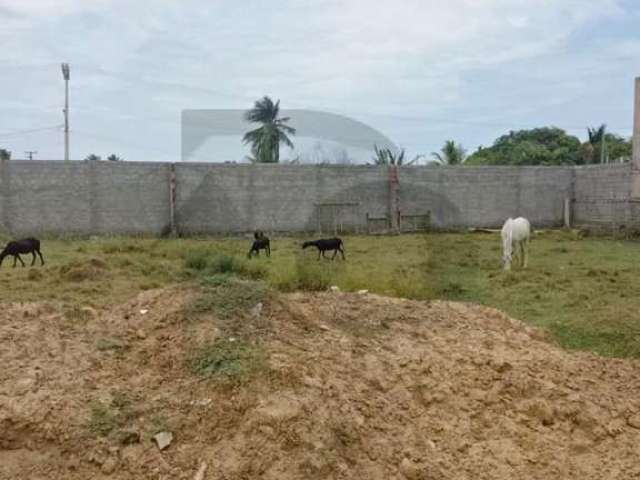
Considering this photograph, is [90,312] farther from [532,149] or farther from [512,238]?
[532,149]

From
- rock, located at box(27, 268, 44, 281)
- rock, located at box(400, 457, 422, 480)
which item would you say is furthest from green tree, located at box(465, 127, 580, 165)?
rock, located at box(400, 457, 422, 480)

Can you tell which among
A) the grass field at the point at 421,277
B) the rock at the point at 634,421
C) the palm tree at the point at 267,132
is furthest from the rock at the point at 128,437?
the palm tree at the point at 267,132

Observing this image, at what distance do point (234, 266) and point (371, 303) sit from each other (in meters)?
4.58

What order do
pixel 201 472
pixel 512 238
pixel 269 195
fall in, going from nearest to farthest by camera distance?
pixel 201 472 → pixel 512 238 → pixel 269 195

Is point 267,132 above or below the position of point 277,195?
above

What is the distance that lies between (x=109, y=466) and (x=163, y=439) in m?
0.30

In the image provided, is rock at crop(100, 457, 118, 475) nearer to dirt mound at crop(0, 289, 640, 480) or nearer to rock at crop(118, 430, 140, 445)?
dirt mound at crop(0, 289, 640, 480)

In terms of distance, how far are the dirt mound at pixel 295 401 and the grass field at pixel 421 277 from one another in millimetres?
1653

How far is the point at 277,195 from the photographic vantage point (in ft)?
68.9

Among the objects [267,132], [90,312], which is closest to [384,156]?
[267,132]

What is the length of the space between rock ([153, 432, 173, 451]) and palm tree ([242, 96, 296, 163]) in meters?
28.1

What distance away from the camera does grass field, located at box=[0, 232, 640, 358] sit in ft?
25.8

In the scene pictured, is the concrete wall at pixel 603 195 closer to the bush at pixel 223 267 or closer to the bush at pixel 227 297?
the bush at pixel 223 267

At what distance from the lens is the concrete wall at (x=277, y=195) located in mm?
18922
